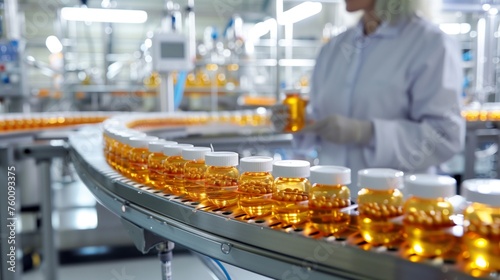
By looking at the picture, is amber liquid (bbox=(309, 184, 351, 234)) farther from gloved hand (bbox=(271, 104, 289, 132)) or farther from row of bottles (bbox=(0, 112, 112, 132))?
row of bottles (bbox=(0, 112, 112, 132))

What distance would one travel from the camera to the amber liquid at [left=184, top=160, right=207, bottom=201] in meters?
0.70

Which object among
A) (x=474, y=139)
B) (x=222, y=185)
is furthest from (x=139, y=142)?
(x=474, y=139)

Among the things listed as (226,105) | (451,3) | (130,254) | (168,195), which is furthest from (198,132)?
(226,105)

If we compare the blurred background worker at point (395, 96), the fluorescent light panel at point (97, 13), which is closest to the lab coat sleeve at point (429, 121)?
the blurred background worker at point (395, 96)

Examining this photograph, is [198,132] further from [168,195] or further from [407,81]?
[168,195]

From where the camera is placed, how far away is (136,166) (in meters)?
0.86

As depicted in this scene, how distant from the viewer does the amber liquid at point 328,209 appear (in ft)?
1.75

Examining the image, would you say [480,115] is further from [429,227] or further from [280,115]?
[429,227]

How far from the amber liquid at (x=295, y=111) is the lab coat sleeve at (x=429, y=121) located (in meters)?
0.26

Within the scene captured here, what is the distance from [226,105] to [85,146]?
4204 millimetres

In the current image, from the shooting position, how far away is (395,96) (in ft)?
4.62

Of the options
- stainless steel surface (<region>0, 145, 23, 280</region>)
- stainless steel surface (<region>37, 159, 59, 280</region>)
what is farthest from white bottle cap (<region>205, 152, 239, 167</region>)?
stainless steel surface (<region>37, 159, 59, 280</region>)

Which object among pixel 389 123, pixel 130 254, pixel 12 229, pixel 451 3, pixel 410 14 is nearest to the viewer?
pixel 389 123

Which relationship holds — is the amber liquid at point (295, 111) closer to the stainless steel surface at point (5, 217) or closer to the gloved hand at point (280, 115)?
the gloved hand at point (280, 115)
